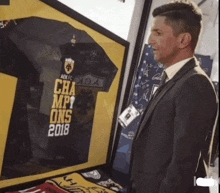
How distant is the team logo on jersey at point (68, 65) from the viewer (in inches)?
56.7

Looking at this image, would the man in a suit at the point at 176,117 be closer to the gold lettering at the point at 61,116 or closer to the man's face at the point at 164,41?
the man's face at the point at 164,41

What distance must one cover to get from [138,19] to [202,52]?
2.10 feet

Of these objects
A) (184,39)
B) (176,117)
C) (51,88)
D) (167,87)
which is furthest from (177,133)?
(51,88)

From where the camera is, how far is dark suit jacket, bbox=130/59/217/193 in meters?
0.83

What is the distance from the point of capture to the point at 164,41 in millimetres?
1024

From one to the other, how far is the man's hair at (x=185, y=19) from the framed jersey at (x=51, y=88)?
63cm

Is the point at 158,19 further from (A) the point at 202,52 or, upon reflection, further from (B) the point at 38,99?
(A) the point at 202,52

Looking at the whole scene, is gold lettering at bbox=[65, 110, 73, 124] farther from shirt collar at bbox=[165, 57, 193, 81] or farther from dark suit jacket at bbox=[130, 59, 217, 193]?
shirt collar at bbox=[165, 57, 193, 81]

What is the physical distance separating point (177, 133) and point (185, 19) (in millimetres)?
493

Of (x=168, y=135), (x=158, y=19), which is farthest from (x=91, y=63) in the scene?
(x=168, y=135)

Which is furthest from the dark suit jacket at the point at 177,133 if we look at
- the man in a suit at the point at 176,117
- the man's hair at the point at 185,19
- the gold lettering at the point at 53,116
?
the gold lettering at the point at 53,116

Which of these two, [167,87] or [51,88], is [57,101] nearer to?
[51,88]

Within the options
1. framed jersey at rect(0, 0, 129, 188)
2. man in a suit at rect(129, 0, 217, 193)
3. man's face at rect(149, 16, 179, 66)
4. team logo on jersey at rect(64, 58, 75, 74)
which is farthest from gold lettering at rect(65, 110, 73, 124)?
man's face at rect(149, 16, 179, 66)

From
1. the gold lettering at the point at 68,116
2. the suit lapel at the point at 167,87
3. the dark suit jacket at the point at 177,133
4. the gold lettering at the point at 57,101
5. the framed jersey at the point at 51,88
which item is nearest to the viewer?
the dark suit jacket at the point at 177,133
